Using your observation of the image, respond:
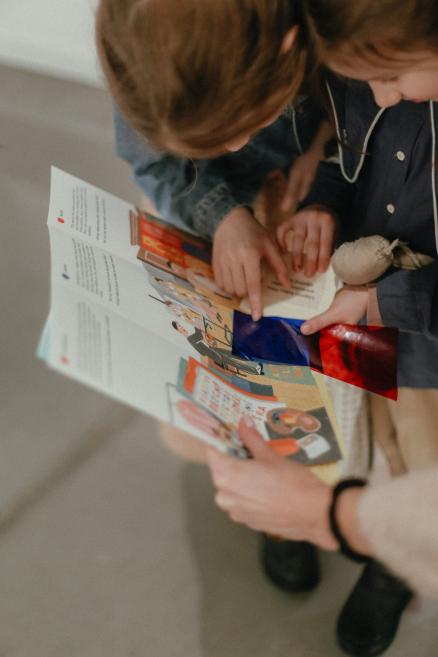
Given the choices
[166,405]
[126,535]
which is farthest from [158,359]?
[126,535]

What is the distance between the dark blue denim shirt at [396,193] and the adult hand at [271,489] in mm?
165

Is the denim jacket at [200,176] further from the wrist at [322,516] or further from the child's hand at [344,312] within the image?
the wrist at [322,516]

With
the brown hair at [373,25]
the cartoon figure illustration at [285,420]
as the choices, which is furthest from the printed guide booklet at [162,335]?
the brown hair at [373,25]

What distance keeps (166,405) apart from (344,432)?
186 millimetres

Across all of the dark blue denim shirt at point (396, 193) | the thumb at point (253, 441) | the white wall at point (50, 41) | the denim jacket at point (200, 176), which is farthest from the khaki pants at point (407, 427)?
the white wall at point (50, 41)

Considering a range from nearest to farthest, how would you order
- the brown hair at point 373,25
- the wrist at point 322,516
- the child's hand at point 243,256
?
the brown hair at point 373,25, the wrist at point 322,516, the child's hand at point 243,256

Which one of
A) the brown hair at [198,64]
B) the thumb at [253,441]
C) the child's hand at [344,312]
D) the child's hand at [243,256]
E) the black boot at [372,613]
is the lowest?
the black boot at [372,613]

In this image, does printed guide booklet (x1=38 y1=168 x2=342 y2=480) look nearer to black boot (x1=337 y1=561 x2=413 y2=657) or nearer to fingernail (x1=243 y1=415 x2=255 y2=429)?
fingernail (x1=243 y1=415 x2=255 y2=429)

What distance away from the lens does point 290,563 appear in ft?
1.73

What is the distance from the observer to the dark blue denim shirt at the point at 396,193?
0.53 metres

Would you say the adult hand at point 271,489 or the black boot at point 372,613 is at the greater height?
the adult hand at point 271,489

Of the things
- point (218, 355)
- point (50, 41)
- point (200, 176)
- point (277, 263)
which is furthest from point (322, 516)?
point (50, 41)

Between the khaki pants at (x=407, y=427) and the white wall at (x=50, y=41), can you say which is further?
the white wall at (x=50, y=41)

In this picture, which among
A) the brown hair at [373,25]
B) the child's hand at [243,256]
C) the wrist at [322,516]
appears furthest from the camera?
the child's hand at [243,256]
